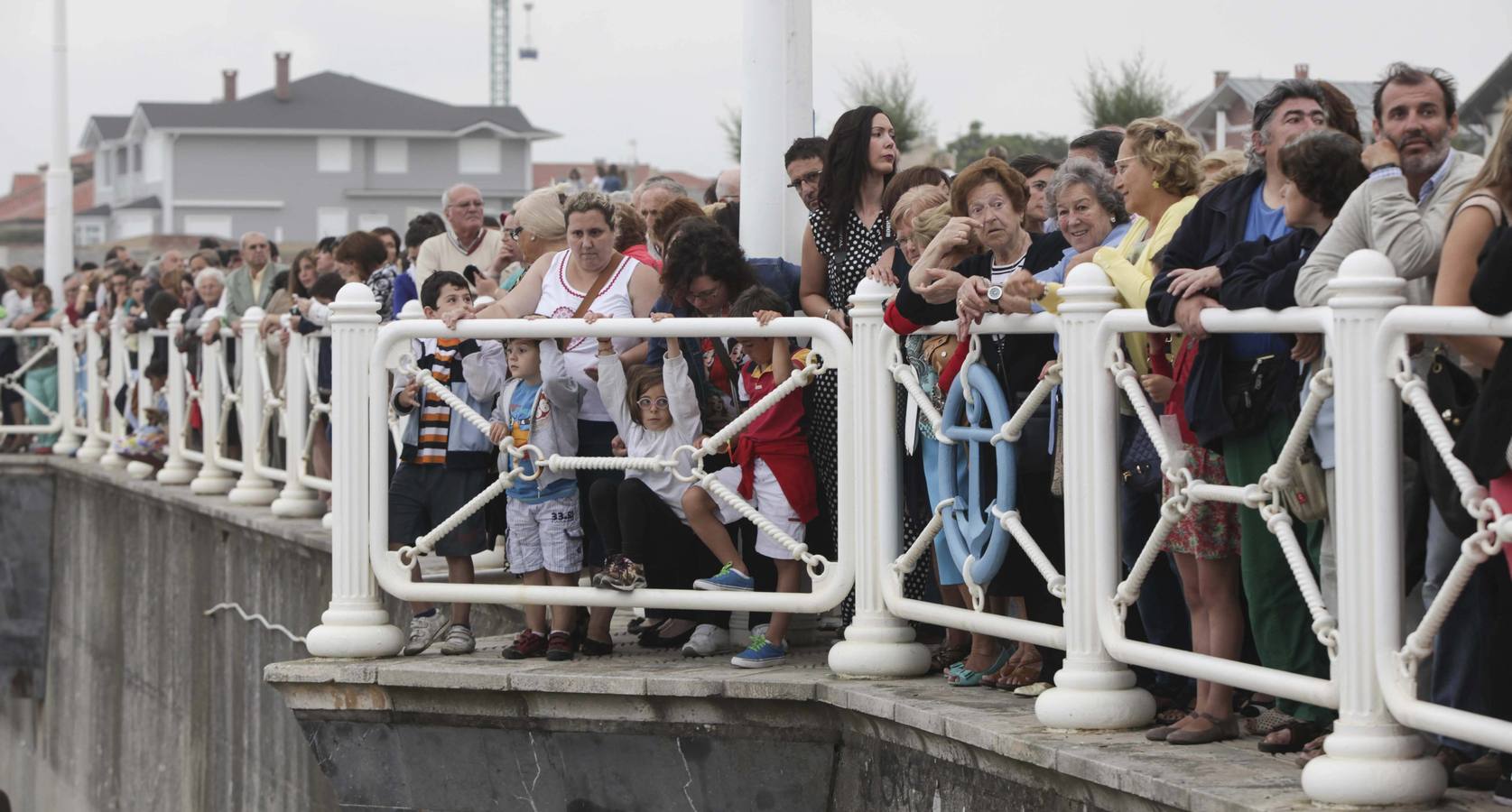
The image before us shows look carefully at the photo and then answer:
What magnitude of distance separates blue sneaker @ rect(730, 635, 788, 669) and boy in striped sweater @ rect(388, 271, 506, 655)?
1.04 metres

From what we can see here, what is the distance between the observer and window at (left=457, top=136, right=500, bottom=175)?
72.8 metres

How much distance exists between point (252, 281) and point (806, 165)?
21.1ft

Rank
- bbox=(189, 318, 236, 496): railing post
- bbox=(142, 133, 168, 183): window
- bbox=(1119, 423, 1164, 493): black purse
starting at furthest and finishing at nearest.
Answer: bbox=(142, 133, 168, 183): window < bbox=(189, 318, 236, 496): railing post < bbox=(1119, 423, 1164, 493): black purse

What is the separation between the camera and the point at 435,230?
1133 centimetres

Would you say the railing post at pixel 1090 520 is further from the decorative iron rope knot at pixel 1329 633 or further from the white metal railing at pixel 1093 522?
the decorative iron rope knot at pixel 1329 633

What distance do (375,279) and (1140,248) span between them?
223 inches

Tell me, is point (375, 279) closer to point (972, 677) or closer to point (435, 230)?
point (435, 230)

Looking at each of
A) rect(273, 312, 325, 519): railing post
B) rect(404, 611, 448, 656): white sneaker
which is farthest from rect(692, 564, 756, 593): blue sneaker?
rect(273, 312, 325, 519): railing post

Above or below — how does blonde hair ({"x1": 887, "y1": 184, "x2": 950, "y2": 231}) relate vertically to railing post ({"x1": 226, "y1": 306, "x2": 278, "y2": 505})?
above

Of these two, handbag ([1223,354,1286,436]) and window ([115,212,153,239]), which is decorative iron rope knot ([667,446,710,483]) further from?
window ([115,212,153,239])

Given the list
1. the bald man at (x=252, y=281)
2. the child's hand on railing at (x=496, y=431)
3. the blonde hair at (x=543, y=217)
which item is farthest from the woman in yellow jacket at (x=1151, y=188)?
the bald man at (x=252, y=281)

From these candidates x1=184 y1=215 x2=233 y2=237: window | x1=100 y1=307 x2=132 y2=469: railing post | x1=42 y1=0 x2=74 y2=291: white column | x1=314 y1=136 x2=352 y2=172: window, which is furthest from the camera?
x1=314 y1=136 x2=352 y2=172: window

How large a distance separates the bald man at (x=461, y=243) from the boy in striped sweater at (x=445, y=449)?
105 inches

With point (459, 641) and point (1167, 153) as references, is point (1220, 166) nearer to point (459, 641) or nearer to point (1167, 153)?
point (1167, 153)
